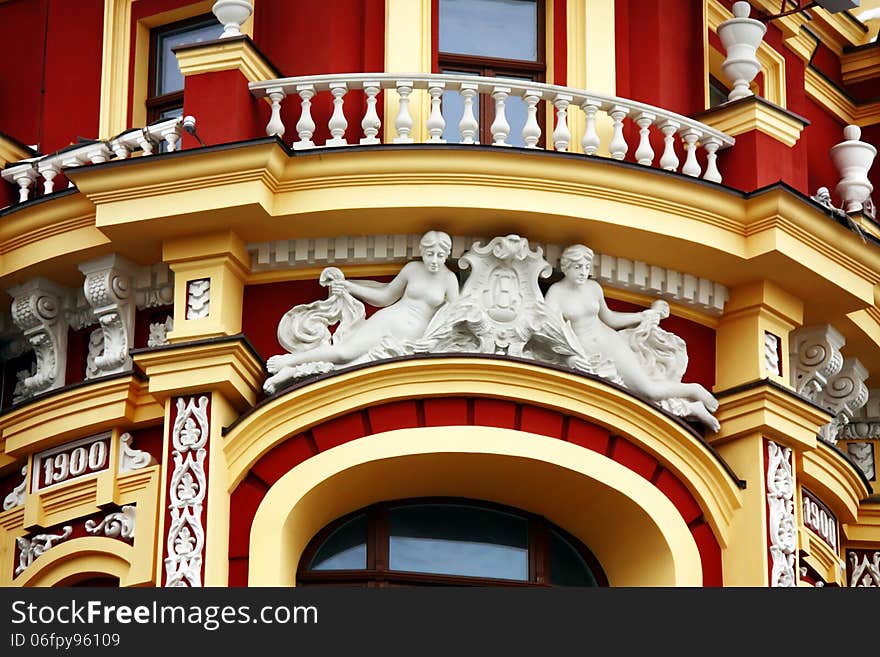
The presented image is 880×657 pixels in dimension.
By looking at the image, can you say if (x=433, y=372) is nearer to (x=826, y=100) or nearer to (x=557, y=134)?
(x=557, y=134)

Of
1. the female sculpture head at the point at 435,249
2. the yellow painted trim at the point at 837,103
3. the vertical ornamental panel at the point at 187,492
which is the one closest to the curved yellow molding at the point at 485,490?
the vertical ornamental panel at the point at 187,492

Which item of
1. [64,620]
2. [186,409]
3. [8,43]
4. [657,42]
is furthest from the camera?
[8,43]

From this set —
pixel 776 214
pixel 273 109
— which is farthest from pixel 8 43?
pixel 776 214

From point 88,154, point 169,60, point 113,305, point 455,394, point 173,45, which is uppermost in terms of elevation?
point 173,45

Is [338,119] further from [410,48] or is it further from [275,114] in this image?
[410,48]

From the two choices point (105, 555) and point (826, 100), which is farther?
point (826, 100)

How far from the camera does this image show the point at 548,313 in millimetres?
18766

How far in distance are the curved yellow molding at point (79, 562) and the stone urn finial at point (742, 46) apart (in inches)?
216

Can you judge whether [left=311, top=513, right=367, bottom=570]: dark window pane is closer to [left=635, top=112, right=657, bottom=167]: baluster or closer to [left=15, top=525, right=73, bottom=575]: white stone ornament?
[left=15, top=525, right=73, bottom=575]: white stone ornament

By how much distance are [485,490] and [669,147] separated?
272 cm

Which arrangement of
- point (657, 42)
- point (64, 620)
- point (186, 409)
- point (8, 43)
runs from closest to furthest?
1. point (64, 620)
2. point (186, 409)
3. point (657, 42)
4. point (8, 43)

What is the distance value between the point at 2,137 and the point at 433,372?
4023 mm

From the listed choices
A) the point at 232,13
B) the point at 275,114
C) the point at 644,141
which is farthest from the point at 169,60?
the point at 644,141

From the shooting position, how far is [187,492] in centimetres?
1819
